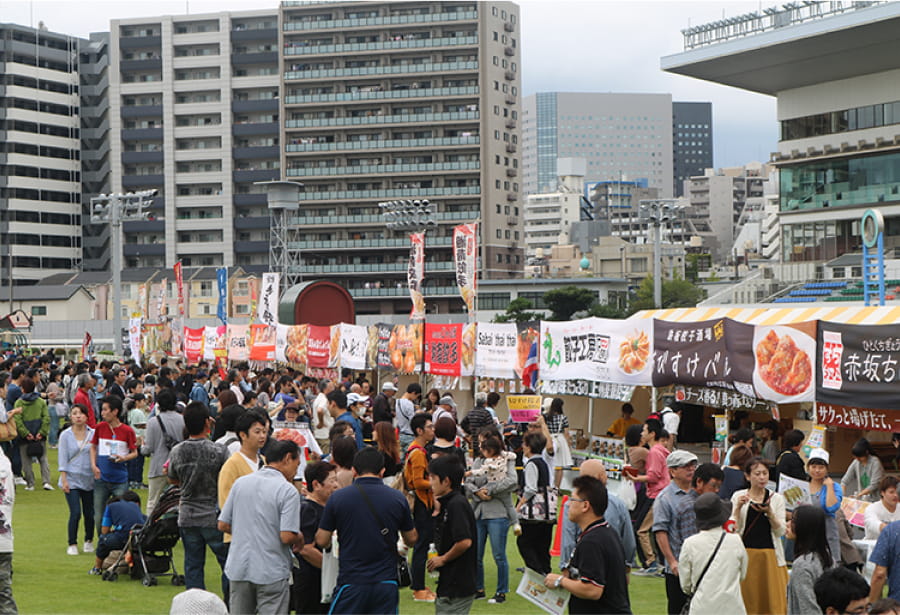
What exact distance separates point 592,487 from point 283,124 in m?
88.8

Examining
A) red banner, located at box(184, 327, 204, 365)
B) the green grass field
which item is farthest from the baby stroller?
red banner, located at box(184, 327, 204, 365)

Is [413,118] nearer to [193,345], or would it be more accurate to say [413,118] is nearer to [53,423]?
[193,345]

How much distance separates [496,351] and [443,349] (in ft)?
7.48

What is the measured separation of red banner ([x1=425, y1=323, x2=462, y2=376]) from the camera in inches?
858

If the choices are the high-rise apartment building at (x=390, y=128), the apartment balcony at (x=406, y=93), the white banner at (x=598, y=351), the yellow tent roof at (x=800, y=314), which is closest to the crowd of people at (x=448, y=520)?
the yellow tent roof at (x=800, y=314)

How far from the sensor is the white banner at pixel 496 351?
1980 cm

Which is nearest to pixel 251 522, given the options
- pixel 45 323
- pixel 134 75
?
pixel 45 323

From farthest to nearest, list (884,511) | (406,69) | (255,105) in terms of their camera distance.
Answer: (255,105) < (406,69) < (884,511)

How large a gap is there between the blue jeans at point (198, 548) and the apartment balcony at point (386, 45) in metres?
83.2

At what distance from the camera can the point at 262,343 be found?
1289 inches

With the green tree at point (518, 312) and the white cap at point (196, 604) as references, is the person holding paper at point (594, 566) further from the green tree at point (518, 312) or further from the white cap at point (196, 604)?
the green tree at point (518, 312)

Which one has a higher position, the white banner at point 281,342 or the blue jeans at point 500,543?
the white banner at point 281,342

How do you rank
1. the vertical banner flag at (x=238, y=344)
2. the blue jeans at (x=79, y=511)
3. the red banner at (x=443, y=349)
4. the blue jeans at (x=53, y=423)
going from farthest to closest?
the vertical banner flag at (x=238, y=344) < the red banner at (x=443, y=349) < the blue jeans at (x=53, y=423) < the blue jeans at (x=79, y=511)

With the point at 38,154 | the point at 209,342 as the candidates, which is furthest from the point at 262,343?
the point at 38,154
